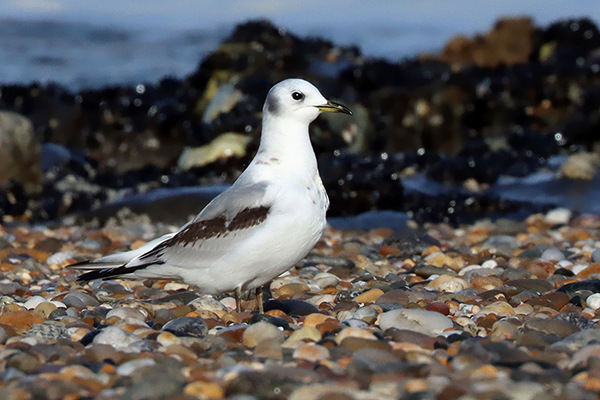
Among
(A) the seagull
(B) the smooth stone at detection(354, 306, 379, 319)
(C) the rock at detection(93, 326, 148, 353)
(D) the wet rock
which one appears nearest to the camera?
(C) the rock at detection(93, 326, 148, 353)

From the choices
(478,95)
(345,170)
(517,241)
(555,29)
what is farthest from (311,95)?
(555,29)

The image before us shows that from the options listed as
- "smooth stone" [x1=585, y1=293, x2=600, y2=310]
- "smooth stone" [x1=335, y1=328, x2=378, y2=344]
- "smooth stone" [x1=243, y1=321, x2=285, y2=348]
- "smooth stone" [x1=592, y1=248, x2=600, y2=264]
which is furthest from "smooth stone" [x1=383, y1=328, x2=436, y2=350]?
"smooth stone" [x1=592, y1=248, x2=600, y2=264]

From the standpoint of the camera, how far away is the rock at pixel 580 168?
11.9 m

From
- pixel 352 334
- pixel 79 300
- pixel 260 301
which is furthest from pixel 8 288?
pixel 352 334

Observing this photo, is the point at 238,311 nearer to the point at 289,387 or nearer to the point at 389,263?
the point at 289,387

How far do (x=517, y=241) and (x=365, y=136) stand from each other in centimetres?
837

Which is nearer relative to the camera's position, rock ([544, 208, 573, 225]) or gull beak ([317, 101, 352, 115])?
gull beak ([317, 101, 352, 115])

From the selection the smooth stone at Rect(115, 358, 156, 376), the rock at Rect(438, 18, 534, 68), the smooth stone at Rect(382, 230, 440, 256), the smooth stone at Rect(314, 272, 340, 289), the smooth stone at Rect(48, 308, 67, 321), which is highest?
the rock at Rect(438, 18, 534, 68)

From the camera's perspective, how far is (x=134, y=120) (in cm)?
1950

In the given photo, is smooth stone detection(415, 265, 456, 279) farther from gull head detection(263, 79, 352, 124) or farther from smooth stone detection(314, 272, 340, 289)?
gull head detection(263, 79, 352, 124)

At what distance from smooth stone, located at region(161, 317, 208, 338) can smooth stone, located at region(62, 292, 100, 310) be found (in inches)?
39.6

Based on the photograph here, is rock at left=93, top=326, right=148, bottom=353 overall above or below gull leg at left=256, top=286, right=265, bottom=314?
above

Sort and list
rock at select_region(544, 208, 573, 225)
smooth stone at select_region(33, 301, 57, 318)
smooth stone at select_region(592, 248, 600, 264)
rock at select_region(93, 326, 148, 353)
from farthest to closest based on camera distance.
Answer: rock at select_region(544, 208, 573, 225) < smooth stone at select_region(592, 248, 600, 264) < smooth stone at select_region(33, 301, 57, 318) < rock at select_region(93, 326, 148, 353)

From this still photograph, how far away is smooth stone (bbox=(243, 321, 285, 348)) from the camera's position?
409 cm
